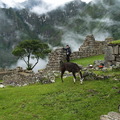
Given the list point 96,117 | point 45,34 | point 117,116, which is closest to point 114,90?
point 96,117

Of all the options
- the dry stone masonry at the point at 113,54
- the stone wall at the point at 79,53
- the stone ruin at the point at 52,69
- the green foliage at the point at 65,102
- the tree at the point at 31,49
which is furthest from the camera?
the tree at the point at 31,49

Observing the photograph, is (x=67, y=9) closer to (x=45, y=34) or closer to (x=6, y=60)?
(x=45, y=34)

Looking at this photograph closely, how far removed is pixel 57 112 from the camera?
8.11 m

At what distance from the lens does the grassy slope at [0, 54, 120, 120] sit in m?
7.88

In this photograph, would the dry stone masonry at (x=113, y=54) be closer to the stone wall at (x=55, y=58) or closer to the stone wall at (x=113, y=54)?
the stone wall at (x=113, y=54)

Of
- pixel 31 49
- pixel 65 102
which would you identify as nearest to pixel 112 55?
pixel 65 102

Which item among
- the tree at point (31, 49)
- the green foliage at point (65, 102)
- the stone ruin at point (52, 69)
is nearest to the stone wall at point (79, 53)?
the stone ruin at point (52, 69)

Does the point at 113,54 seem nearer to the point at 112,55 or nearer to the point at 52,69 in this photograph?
the point at 112,55

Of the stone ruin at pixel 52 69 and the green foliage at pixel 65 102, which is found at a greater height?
the stone ruin at pixel 52 69

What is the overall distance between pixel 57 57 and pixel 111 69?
697cm

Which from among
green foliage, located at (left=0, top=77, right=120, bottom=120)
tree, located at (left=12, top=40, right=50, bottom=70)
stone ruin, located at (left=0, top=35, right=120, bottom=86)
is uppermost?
tree, located at (left=12, top=40, right=50, bottom=70)

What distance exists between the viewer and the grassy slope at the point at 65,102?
7.88 m

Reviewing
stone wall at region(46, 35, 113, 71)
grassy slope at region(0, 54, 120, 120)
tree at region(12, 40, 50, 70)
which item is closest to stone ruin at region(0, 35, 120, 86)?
stone wall at region(46, 35, 113, 71)

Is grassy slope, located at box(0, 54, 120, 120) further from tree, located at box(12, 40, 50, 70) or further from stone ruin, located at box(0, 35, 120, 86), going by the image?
tree, located at box(12, 40, 50, 70)
